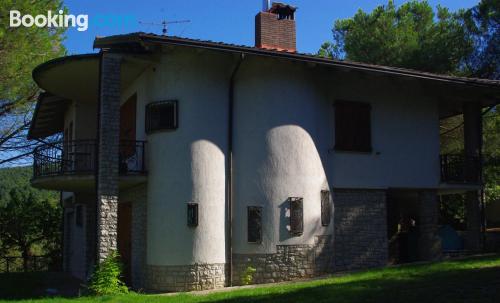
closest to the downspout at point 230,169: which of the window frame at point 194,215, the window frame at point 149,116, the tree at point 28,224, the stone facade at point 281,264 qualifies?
the stone facade at point 281,264

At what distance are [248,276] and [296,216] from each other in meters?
1.91

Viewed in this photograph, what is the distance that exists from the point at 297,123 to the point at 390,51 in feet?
39.1

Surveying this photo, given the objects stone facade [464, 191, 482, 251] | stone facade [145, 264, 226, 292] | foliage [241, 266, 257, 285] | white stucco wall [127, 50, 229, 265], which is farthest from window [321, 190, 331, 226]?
stone facade [464, 191, 482, 251]

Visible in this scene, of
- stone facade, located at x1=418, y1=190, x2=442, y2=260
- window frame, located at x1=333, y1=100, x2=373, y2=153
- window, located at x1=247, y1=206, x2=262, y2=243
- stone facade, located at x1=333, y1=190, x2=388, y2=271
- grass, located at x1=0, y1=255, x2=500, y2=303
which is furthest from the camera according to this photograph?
stone facade, located at x1=418, y1=190, x2=442, y2=260

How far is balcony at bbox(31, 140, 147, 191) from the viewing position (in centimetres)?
1377

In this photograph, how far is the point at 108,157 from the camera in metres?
13.0

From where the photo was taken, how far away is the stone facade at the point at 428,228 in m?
16.2

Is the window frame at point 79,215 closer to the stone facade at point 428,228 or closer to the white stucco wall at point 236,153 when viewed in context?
the white stucco wall at point 236,153

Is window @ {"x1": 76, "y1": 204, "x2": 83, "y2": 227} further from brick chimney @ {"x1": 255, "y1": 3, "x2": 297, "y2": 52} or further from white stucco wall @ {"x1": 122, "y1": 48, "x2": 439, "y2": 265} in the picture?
brick chimney @ {"x1": 255, "y1": 3, "x2": 297, "y2": 52}

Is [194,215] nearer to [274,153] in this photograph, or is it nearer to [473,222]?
[274,153]

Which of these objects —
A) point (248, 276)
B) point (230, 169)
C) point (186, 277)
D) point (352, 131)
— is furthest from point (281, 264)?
point (352, 131)

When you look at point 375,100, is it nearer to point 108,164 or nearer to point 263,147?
point 263,147

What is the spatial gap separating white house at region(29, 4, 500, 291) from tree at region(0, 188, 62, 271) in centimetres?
1067

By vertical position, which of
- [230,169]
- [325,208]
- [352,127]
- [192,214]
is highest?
[352,127]
